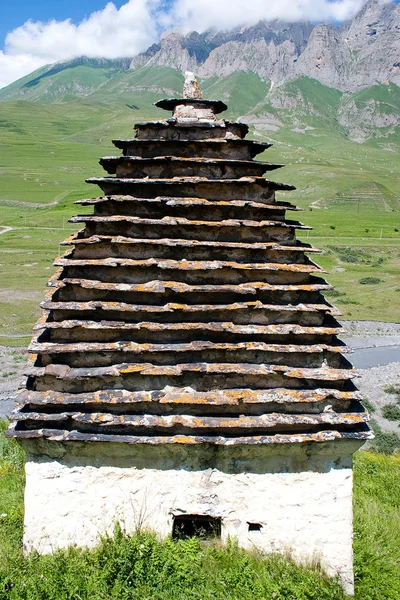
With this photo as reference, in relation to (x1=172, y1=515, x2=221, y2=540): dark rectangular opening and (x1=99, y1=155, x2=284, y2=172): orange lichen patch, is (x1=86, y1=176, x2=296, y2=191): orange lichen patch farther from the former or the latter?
(x1=172, y1=515, x2=221, y2=540): dark rectangular opening

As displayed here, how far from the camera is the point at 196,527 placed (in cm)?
736

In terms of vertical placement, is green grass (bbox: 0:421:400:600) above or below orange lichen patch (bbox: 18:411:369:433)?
below

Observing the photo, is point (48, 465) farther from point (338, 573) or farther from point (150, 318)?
point (338, 573)

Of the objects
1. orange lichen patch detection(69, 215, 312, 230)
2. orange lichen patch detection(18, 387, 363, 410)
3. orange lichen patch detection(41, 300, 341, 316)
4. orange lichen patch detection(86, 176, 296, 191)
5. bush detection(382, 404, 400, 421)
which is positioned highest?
orange lichen patch detection(86, 176, 296, 191)

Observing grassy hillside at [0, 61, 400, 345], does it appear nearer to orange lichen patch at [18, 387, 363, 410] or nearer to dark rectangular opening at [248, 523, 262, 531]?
orange lichen patch at [18, 387, 363, 410]

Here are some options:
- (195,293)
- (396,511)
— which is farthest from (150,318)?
(396,511)

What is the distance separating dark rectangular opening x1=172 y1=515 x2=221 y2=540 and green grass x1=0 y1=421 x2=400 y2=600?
169 millimetres

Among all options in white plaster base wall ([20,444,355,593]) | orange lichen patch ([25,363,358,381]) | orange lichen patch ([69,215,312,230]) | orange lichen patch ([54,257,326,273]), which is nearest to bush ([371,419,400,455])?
white plaster base wall ([20,444,355,593])

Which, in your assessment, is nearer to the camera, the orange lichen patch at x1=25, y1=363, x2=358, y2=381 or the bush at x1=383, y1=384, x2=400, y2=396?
the orange lichen patch at x1=25, y1=363, x2=358, y2=381

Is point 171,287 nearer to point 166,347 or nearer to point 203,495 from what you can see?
point 166,347

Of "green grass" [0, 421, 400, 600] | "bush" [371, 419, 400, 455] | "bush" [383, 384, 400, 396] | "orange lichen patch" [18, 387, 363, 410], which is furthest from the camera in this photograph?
"bush" [383, 384, 400, 396]

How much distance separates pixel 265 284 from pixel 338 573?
413cm

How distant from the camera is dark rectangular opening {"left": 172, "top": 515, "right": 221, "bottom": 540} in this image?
7.16 metres

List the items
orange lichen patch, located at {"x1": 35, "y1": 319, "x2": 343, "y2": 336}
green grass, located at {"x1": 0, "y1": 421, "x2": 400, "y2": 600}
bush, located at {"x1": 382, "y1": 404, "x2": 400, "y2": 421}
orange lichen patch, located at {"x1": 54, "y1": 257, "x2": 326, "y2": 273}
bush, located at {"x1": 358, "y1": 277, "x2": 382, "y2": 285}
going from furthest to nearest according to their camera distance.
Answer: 1. bush, located at {"x1": 358, "y1": 277, "x2": 382, "y2": 285}
2. bush, located at {"x1": 382, "y1": 404, "x2": 400, "y2": 421}
3. orange lichen patch, located at {"x1": 54, "y1": 257, "x2": 326, "y2": 273}
4. orange lichen patch, located at {"x1": 35, "y1": 319, "x2": 343, "y2": 336}
5. green grass, located at {"x1": 0, "y1": 421, "x2": 400, "y2": 600}
